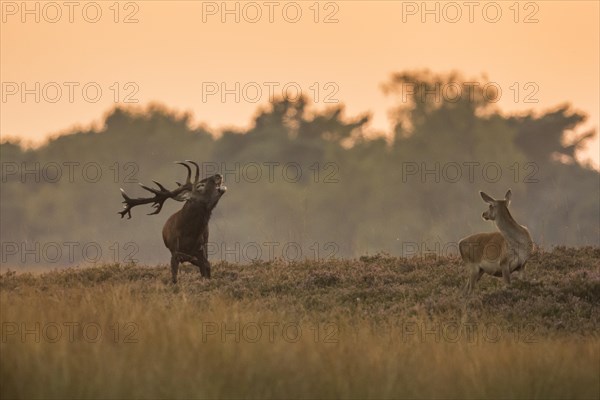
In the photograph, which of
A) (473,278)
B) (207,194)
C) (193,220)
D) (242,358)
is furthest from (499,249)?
(242,358)

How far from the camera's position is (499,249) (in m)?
22.1

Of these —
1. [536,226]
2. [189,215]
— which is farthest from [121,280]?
[536,226]

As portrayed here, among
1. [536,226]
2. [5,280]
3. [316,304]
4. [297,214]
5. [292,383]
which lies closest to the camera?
[292,383]

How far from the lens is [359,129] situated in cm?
8500

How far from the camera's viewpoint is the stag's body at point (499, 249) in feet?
72.0

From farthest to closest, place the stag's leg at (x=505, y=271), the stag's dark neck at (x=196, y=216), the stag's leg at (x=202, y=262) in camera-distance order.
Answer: the stag's leg at (x=202, y=262)
the stag's dark neck at (x=196, y=216)
the stag's leg at (x=505, y=271)

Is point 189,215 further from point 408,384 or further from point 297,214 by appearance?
point 297,214

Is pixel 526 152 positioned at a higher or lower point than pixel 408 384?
higher

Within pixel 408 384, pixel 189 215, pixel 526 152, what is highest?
pixel 526 152

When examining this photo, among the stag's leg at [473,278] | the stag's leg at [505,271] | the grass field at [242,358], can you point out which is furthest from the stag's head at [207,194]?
the grass field at [242,358]

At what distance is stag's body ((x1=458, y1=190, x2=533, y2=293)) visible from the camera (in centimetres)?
2194

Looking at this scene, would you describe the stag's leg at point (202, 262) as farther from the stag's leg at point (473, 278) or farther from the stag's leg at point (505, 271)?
the stag's leg at point (505, 271)

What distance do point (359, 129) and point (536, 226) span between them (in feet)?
55.1

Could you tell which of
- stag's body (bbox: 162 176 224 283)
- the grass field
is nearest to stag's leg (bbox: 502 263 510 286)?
the grass field
